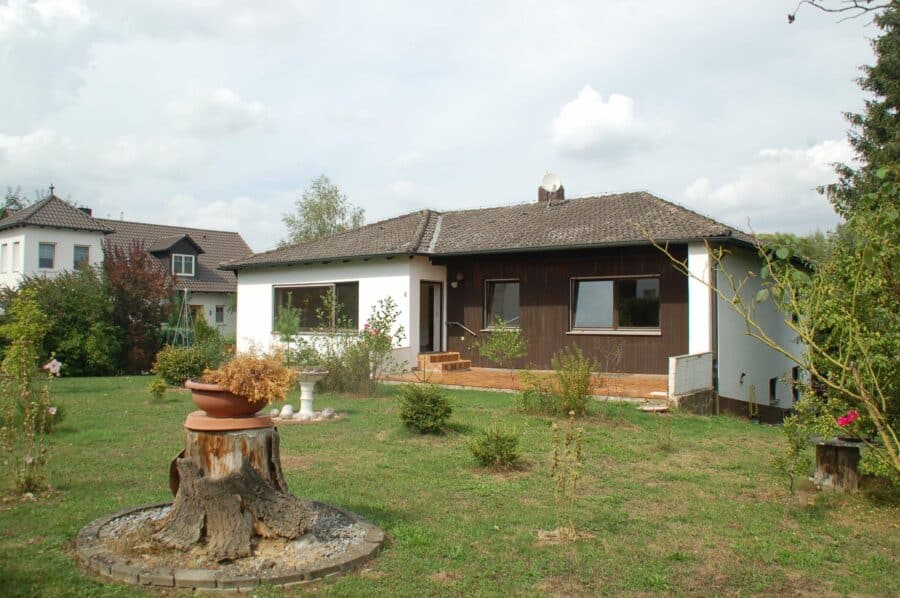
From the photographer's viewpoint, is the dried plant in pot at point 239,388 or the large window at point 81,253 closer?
the dried plant in pot at point 239,388

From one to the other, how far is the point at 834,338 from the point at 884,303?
494 millimetres

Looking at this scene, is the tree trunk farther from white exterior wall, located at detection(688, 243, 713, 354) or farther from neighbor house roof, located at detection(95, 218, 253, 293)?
neighbor house roof, located at detection(95, 218, 253, 293)

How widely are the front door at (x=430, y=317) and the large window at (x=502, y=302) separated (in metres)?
1.44

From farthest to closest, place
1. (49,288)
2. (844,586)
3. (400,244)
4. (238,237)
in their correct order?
(238,237) → (49,288) → (400,244) → (844,586)

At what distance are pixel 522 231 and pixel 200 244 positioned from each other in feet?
84.6

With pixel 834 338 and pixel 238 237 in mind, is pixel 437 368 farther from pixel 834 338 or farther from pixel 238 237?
pixel 238 237

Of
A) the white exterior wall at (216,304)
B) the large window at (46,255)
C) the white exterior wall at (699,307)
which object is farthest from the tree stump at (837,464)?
the large window at (46,255)

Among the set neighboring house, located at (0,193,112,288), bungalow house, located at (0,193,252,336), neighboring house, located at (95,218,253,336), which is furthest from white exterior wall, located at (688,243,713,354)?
neighboring house, located at (0,193,112,288)

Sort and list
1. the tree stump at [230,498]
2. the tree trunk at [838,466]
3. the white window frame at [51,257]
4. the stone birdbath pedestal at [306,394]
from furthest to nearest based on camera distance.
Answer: the white window frame at [51,257] < the stone birdbath pedestal at [306,394] < the tree trunk at [838,466] < the tree stump at [230,498]

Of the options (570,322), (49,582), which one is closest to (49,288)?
(570,322)

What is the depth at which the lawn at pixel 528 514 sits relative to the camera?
166 inches

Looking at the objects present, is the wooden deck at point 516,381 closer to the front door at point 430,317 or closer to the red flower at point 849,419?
the front door at point 430,317

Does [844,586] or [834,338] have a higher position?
[834,338]

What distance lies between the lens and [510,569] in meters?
4.40
